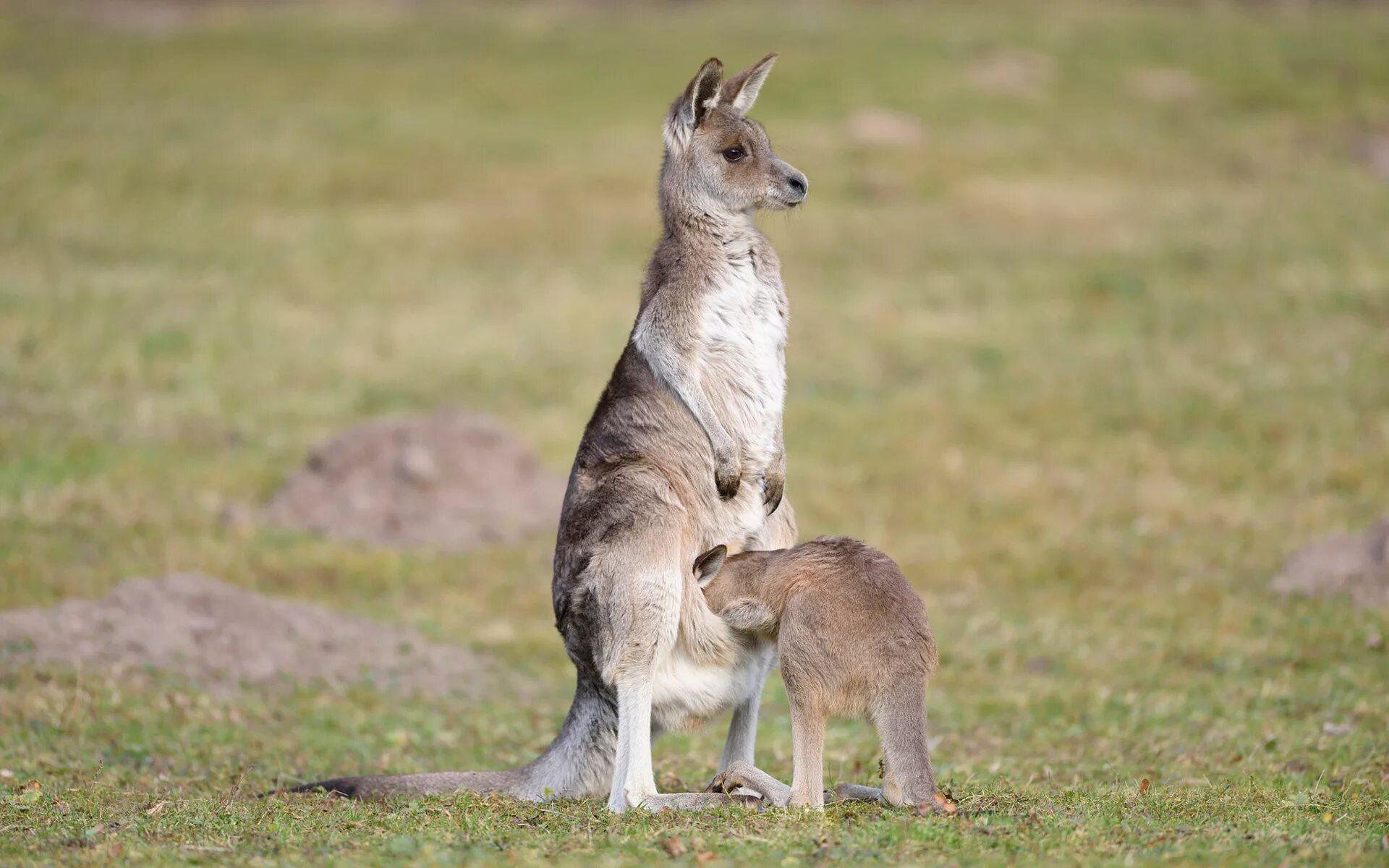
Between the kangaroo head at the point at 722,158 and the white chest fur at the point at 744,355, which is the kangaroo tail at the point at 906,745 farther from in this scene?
the kangaroo head at the point at 722,158

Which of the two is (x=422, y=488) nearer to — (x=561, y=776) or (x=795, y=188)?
(x=561, y=776)

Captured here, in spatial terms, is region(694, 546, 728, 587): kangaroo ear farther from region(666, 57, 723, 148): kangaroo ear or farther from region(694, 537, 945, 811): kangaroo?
region(666, 57, 723, 148): kangaroo ear

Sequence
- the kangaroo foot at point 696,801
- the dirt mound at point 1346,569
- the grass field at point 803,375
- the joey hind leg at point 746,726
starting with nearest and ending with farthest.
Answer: the kangaroo foot at point 696,801
the joey hind leg at point 746,726
the grass field at point 803,375
the dirt mound at point 1346,569

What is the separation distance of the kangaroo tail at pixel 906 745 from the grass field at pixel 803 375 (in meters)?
0.17

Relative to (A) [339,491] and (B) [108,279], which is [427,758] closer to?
(A) [339,491]

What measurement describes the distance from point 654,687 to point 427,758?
3.25m

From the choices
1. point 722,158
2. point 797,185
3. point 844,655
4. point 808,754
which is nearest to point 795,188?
point 797,185

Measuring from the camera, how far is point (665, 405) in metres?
7.82

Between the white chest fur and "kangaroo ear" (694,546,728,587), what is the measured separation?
86 centimetres

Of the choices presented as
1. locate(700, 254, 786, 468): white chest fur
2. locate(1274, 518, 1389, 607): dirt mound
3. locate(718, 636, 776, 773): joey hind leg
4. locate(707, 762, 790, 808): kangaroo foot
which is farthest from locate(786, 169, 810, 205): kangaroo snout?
locate(1274, 518, 1389, 607): dirt mound

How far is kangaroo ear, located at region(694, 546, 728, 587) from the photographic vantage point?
7141 millimetres

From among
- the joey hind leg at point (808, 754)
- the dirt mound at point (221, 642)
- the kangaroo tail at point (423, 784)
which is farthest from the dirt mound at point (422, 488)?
the joey hind leg at point (808, 754)

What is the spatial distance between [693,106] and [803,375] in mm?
13583

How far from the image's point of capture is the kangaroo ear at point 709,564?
7141 millimetres
